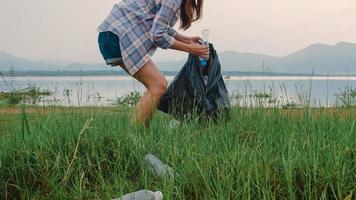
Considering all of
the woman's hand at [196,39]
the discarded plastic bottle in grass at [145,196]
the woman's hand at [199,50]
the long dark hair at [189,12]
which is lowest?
the discarded plastic bottle in grass at [145,196]

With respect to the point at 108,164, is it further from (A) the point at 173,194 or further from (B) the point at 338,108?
(B) the point at 338,108

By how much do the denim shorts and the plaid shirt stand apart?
50 mm

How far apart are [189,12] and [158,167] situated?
1.85 metres

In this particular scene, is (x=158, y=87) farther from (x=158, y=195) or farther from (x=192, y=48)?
(x=158, y=195)

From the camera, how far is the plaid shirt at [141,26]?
4.32 meters

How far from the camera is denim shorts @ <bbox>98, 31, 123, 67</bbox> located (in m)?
4.46

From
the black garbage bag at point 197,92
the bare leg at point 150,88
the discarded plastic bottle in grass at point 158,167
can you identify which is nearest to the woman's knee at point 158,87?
the bare leg at point 150,88

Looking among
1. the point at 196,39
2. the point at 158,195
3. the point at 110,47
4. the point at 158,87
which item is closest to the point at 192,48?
the point at 196,39

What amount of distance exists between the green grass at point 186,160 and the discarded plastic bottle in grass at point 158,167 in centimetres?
4

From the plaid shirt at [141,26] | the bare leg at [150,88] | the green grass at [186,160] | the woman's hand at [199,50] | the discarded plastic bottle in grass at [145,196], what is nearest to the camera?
the discarded plastic bottle in grass at [145,196]

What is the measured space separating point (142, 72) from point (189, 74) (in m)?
0.56

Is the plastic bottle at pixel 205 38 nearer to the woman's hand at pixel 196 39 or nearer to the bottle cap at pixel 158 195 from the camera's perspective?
the woman's hand at pixel 196 39

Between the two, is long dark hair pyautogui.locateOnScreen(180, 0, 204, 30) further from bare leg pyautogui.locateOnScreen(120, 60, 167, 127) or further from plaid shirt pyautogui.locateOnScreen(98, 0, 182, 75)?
bare leg pyautogui.locateOnScreen(120, 60, 167, 127)

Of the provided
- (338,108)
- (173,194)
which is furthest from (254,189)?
(338,108)
